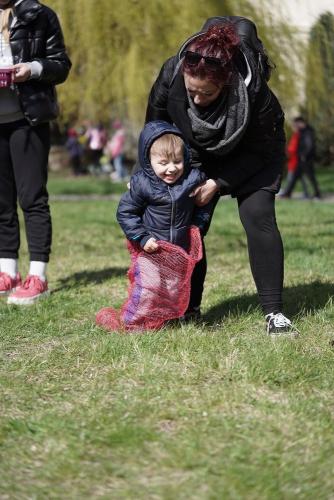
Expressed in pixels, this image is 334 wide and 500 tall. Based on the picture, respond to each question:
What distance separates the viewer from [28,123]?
539 cm

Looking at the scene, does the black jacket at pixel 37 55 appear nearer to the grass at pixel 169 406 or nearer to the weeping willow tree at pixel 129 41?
the grass at pixel 169 406

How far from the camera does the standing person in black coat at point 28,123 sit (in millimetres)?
5266

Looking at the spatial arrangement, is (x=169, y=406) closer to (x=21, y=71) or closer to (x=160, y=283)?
(x=160, y=283)

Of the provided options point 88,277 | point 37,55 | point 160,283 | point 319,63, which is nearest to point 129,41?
point 319,63

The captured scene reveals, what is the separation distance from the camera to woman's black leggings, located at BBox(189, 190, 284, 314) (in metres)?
4.23

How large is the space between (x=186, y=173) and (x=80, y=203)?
1123cm

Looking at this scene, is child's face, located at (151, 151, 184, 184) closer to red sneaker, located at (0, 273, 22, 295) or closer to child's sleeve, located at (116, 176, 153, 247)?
child's sleeve, located at (116, 176, 153, 247)

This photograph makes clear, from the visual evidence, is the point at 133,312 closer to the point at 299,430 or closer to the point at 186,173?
the point at 186,173

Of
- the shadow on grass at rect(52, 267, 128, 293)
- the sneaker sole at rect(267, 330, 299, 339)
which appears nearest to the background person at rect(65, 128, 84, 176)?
the shadow on grass at rect(52, 267, 128, 293)

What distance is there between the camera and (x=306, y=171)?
16.6 metres

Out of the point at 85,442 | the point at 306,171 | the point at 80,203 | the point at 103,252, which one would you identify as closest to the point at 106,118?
the point at 80,203

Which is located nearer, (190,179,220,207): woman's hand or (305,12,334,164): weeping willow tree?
(190,179,220,207): woman's hand

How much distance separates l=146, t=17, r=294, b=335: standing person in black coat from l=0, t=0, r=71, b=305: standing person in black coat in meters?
1.26

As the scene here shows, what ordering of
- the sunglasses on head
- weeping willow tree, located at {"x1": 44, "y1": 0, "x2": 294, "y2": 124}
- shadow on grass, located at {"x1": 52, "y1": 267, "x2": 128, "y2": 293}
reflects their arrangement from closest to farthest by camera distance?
the sunglasses on head
shadow on grass, located at {"x1": 52, "y1": 267, "x2": 128, "y2": 293}
weeping willow tree, located at {"x1": 44, "y1": 0, "x2": 294, "y2": 124}
